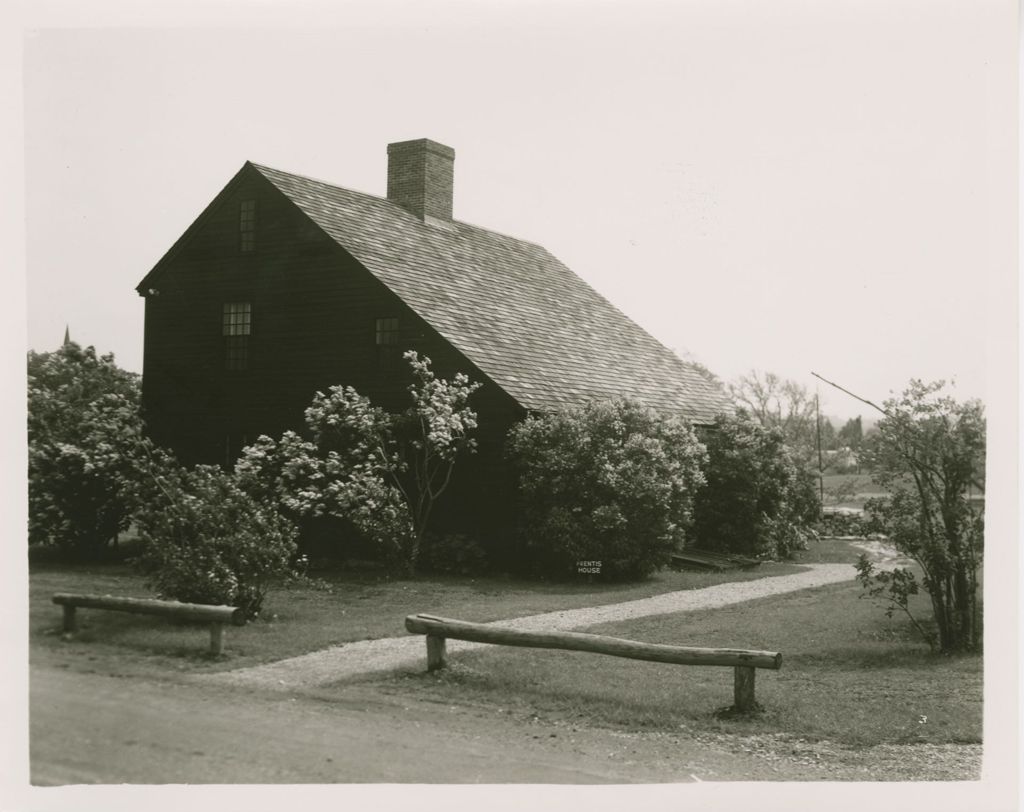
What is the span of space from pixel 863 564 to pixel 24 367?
315 inches

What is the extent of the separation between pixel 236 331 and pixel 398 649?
14.7ft

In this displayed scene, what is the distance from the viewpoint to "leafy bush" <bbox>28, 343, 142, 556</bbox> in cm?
855

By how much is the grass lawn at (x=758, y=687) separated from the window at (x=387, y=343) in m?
5.46

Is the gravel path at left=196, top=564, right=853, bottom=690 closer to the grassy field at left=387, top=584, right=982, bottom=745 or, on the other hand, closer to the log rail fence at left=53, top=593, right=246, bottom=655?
the grassy field at left=387, top=584, right=982, bottom=745

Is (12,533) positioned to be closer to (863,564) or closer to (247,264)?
(247,264)

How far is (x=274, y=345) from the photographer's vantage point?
40.6 ft

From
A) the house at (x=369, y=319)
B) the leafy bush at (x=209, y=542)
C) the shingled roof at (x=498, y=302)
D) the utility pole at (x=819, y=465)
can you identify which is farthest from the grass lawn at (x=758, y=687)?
the shingled roof at (x=498, y=302)

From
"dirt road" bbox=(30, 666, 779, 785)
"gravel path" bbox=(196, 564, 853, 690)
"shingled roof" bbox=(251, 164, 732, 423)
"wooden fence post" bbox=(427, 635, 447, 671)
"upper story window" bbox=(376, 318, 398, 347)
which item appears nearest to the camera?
"dirt road" bbox=(30, 666, 779, 785)

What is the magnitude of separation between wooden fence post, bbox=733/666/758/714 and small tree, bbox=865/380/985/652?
254 centimetres

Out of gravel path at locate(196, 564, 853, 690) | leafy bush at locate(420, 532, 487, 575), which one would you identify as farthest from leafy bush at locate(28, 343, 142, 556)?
leafy bush at locate(420, 532, 487, 575)

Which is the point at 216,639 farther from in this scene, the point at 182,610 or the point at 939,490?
the point at 939,490

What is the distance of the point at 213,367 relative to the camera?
37.9 ft

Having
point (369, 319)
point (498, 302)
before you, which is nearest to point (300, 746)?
point (369, 319)

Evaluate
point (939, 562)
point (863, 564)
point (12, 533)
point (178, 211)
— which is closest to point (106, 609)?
point (12, 533)
